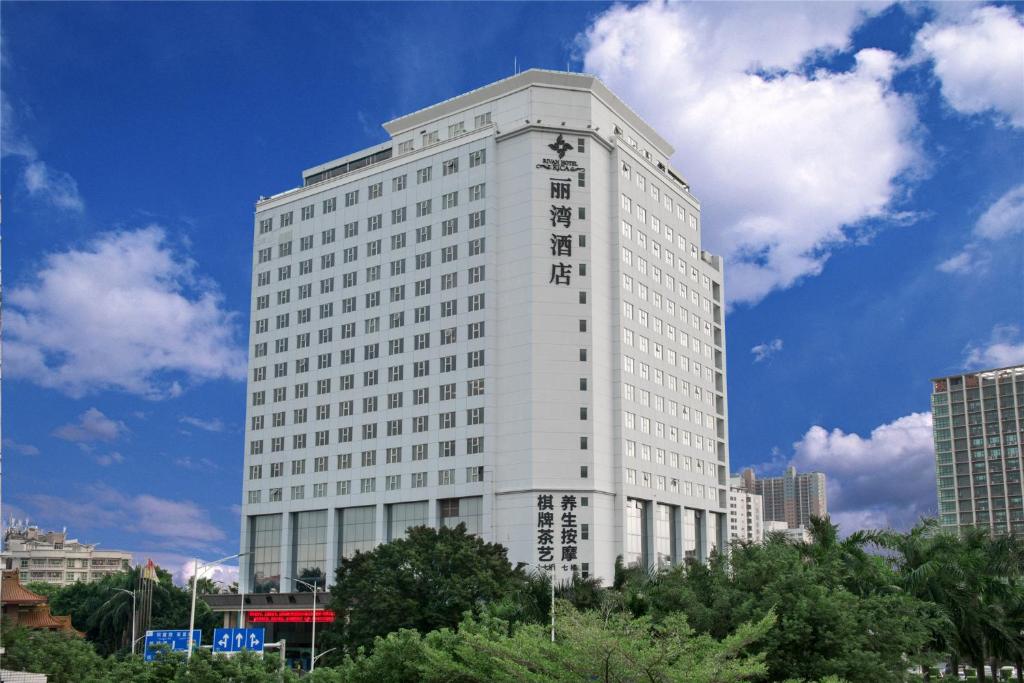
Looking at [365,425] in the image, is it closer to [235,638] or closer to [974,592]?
[235,638]

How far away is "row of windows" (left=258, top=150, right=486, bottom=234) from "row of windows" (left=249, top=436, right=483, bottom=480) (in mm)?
21927

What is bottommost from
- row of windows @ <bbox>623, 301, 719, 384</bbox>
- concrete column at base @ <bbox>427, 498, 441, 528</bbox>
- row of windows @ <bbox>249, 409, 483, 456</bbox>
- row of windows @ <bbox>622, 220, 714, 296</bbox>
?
concrete column at base @ <bbox>427, 498, 441, 528</bbox>

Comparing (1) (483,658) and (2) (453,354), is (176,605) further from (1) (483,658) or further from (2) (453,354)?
(1) (483,658)

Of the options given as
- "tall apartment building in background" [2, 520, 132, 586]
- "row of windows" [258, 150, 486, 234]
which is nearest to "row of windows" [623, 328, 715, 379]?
"row of windows" [258, 150, 486, 234]

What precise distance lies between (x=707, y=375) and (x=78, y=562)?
138m

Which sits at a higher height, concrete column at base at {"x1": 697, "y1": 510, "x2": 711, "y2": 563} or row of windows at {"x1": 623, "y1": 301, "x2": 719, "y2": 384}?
row of windows at {"x1": 623, "y1": 301, "x2": 719, "y2": 384}

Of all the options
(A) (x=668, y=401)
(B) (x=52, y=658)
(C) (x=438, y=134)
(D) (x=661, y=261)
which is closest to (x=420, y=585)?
(B) (x=52, y=658)

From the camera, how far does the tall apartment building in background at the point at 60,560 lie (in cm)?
18362

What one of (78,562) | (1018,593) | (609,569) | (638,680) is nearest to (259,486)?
(609,569)

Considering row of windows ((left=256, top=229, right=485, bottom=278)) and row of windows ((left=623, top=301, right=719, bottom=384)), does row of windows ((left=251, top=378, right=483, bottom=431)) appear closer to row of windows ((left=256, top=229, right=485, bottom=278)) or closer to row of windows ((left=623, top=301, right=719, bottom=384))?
row of windows ((left=256, top=229, right=485, bottom=278))

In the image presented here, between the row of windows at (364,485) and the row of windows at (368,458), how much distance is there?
49.4 inches

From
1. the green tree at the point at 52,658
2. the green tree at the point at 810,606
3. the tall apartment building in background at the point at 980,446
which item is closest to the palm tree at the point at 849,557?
the green tree at the point at 810,606

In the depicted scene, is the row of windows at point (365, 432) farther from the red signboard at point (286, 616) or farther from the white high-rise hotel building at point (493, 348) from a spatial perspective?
the red signboard at point (286, 616)

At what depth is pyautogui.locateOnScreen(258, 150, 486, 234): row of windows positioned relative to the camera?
9100cm
